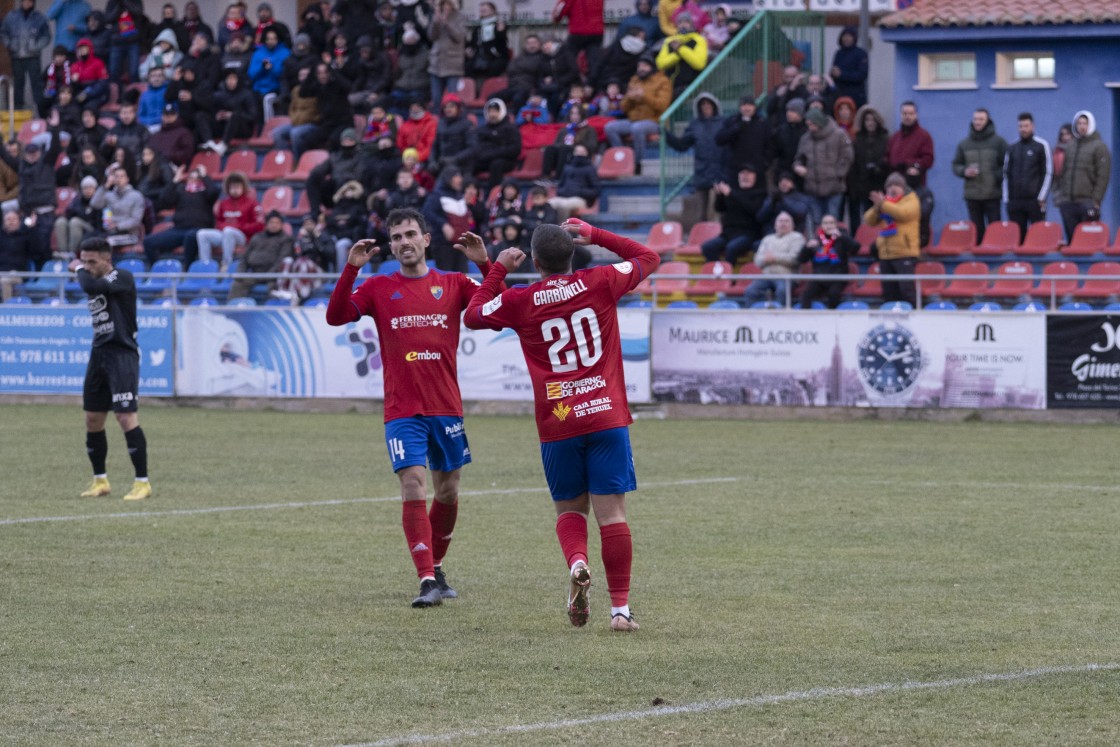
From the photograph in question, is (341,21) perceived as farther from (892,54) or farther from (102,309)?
(102,309)

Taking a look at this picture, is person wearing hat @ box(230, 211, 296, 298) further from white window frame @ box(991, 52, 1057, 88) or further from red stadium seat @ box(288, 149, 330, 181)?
white window frame @ box(991, 52, 1057, 88)

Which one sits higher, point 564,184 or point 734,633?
point 564,184

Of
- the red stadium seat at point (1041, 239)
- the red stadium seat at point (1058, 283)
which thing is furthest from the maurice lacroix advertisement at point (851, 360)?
the red stadium seat at point (1041, 239)

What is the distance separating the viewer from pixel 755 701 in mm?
6629

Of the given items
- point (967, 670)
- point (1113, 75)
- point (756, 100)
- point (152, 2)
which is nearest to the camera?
point (967, 670)

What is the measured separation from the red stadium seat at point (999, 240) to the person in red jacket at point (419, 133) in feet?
26.6

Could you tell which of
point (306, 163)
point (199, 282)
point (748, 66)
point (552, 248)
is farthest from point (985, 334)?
point (552, 248)

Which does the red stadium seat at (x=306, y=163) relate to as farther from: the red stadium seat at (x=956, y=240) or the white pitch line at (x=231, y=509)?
the white pitch line at (x=231, y=509)

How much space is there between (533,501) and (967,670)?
6.80 meters

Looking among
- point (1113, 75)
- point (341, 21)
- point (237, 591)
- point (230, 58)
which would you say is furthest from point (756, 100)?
point (237, 591)

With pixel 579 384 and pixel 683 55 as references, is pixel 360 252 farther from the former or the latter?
pixel 683 55

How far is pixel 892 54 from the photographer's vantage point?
27094 millimetres

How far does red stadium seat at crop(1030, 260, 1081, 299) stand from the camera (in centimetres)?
2056

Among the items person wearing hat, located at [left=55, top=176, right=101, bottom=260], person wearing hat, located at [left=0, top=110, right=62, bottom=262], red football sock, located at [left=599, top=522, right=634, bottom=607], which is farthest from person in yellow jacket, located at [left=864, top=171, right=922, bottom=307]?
red football sock, located at [left=599, top=522, right=634, bottom=607]
